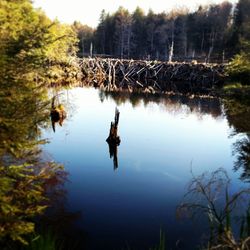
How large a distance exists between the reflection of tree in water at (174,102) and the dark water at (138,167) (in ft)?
1.98

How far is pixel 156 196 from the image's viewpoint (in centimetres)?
1414

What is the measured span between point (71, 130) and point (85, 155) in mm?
6375

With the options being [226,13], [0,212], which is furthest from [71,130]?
[226,13]

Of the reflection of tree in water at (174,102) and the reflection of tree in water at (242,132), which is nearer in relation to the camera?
the reflection of tree in water at (242,132)

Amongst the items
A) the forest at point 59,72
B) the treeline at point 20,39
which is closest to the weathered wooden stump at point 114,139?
the forest at point 59,72

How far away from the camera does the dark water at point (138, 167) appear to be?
36.7 feet

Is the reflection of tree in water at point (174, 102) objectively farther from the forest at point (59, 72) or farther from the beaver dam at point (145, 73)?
the beaver dam at point (145, 73)

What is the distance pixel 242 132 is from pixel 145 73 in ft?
155

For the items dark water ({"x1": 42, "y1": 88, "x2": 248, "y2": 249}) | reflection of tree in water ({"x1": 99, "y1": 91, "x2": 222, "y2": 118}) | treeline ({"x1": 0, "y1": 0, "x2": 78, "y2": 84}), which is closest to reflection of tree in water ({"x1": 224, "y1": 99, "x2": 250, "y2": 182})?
dark water ({"x1": 42, "y1": 88, "x2": 248, "y2": 249})

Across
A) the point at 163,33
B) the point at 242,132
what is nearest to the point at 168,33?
the point at 163,33

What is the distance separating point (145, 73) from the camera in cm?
6944

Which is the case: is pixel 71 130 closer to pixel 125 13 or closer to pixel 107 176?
pixel 107 176

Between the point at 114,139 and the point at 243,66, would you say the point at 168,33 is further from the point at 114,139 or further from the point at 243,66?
the point at 114,139

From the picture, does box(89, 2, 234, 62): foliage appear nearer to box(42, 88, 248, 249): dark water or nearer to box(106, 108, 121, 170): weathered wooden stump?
box(42, 88, 248, 249): dark water
